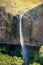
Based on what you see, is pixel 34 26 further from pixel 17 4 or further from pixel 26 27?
pixel 17 4

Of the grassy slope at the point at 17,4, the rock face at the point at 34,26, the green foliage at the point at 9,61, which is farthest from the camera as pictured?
the grassy slope at the point at 17,4

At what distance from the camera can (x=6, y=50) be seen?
16016 mm

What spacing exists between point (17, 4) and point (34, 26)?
1.81 metres

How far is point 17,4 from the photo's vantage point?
16953 mm

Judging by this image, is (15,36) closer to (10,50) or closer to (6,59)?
(10,50)

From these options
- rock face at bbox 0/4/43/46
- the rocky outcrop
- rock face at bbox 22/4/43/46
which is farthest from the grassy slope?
Answer: rock face at bbox 22/4/43/46

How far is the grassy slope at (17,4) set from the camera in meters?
16.6

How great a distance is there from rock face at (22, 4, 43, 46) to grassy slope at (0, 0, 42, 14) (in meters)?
0.79

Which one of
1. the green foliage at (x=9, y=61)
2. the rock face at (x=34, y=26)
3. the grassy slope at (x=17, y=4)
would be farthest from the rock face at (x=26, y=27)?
the green foliage at (x=9, y=61)

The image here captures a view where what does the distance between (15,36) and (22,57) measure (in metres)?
1.10

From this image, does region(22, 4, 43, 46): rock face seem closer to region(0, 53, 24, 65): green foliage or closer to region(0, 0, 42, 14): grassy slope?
region(0, 0, 42, 14): grassy slope

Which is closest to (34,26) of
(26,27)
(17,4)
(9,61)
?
(26,27)

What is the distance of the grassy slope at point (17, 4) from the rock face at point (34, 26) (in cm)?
79

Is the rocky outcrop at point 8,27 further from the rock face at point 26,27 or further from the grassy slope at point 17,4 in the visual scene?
the grassy slope at point 17,4
